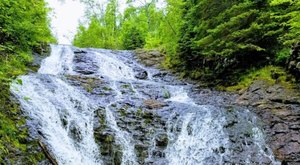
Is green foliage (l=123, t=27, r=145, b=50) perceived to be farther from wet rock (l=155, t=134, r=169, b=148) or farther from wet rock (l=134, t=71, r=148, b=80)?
wet rock (l=155, t=134, r=169, b=148)

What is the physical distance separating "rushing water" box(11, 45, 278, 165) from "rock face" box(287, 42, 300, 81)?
2.20m

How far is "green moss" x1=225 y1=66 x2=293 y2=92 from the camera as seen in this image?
10.9m

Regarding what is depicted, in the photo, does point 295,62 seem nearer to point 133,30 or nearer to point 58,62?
point 58,62

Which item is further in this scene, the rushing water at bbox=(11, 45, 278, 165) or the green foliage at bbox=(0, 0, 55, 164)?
the rushing water at bbox=(11, 45, 278, 165)

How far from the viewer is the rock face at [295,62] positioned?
1035 cm

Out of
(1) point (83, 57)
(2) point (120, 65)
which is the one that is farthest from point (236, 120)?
(1) point (83, 57)

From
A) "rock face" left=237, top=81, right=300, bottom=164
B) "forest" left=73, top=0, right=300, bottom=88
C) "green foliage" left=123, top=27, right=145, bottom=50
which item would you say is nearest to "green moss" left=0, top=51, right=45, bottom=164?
"rock face" left=237, top=81, right=300, bottom=164

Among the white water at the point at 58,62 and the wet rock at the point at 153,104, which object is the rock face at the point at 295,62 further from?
the white water at the point at 58,62

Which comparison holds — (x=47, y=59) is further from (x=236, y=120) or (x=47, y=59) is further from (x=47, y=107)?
(x=236, y=120)

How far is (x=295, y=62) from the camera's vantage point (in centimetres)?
1052

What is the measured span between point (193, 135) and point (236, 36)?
4670 millimetres

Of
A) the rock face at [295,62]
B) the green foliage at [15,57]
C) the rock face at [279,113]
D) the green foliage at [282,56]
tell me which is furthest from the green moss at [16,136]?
the green foliage at [282,56]

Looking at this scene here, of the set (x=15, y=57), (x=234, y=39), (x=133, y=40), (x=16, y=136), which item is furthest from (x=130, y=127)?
(x=133, y=40)

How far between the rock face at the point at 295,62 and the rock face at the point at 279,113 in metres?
0.63
